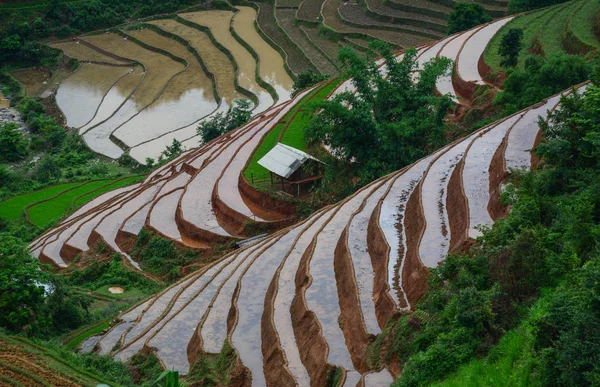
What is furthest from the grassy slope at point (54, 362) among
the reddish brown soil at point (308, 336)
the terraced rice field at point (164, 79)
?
the terraced rice field at point (164, 79)

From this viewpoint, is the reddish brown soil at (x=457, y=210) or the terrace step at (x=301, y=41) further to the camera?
the terrace step at (x=301, y=41)

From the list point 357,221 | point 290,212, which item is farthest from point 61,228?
point 357,221

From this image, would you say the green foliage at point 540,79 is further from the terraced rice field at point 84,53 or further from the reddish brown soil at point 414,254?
the terraced rice field at point 84,53

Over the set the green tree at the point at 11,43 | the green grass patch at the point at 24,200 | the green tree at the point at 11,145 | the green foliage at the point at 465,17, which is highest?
the green tree at the point at 11,43

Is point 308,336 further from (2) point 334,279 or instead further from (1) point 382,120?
(1) point 382,120

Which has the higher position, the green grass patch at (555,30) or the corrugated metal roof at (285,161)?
the corrugated metal roof at (285,161)

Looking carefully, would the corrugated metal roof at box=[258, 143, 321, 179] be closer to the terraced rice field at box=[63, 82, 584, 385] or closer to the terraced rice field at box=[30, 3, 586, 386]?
the terraced rice field at box=[30, 3, 586, 386]

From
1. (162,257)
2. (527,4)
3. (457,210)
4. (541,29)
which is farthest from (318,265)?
(527,4)

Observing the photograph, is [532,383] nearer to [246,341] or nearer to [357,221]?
[246,341]

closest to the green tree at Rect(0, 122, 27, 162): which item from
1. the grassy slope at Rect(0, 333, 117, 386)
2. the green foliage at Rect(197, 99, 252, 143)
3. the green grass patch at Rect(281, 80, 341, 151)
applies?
the green foliage at Rect(197, 99, 252, 143)
